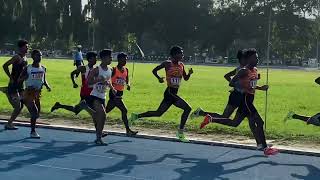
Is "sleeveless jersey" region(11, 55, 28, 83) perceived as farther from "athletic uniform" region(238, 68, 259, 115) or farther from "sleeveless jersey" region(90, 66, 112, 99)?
"athletic uniform" region(238, 68, 259, 115)

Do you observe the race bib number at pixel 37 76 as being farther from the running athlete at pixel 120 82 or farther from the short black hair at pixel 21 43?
the running athlete at pixel 120 82

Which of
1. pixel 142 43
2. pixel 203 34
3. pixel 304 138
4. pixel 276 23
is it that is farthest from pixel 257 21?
pixel 304 138

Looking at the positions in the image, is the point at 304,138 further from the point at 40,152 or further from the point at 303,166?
the point at 40,152

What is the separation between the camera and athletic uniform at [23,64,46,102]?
11586mm

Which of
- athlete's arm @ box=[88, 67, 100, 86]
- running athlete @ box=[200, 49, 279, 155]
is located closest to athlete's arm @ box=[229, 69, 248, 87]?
running athlete @ box=[200, 49, 279, 155]

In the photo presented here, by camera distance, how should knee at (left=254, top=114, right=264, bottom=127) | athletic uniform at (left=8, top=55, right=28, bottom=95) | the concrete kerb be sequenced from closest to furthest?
1. knee at (left=254, top=114, right=264, bottom=127)
2. the concrete kerb
3. athletic uniform at (left=8, top=55, right=28, bottom=95)

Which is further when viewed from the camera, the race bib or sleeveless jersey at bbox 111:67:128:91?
sleeveless jersey at bbox 111:67:128:91

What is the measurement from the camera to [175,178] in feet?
27.1

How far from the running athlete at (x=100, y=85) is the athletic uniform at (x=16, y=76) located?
221 cm

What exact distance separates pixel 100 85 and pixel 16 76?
2.61 meters

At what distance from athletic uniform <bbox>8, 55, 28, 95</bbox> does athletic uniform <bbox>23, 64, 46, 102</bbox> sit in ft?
2.06

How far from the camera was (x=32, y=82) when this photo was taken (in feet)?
38.1

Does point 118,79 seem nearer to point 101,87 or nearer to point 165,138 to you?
point 101,87

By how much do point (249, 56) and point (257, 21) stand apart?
79.8 meters
